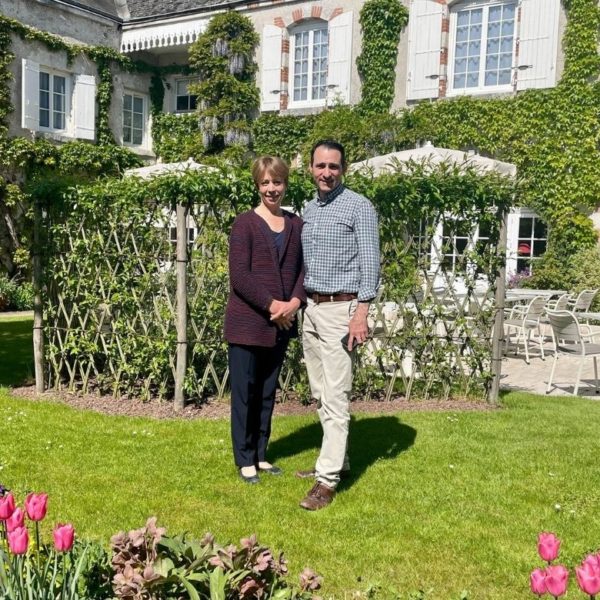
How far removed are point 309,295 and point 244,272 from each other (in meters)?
0.38

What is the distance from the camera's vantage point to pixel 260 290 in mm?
3926

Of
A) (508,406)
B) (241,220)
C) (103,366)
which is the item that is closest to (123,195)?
(103,366)

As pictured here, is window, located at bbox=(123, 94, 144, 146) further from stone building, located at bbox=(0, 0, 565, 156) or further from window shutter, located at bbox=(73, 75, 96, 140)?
window shutter, located at bbox=(73, 75, 96, 140)

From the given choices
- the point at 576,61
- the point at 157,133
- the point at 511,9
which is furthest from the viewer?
the point at 157,133

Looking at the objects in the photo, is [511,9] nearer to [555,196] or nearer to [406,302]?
[555,196]

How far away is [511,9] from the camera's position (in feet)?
45.7

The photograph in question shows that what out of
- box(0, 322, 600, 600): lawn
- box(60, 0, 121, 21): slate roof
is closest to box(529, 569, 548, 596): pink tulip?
box(0, 322, 600, 600): lawn

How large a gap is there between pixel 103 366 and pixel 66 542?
16.7 ft

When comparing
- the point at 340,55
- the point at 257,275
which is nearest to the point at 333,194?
the point at 257,275

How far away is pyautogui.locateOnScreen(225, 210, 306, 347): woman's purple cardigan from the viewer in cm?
397

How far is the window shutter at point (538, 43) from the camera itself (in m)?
13.2

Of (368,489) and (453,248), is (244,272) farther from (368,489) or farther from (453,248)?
(453,248)

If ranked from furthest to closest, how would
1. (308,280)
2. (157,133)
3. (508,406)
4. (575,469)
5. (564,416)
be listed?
(157,133), (508,406), (564,416), (575,469), (308,280)

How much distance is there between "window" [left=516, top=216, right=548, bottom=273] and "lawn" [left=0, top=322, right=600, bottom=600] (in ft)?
29.2
